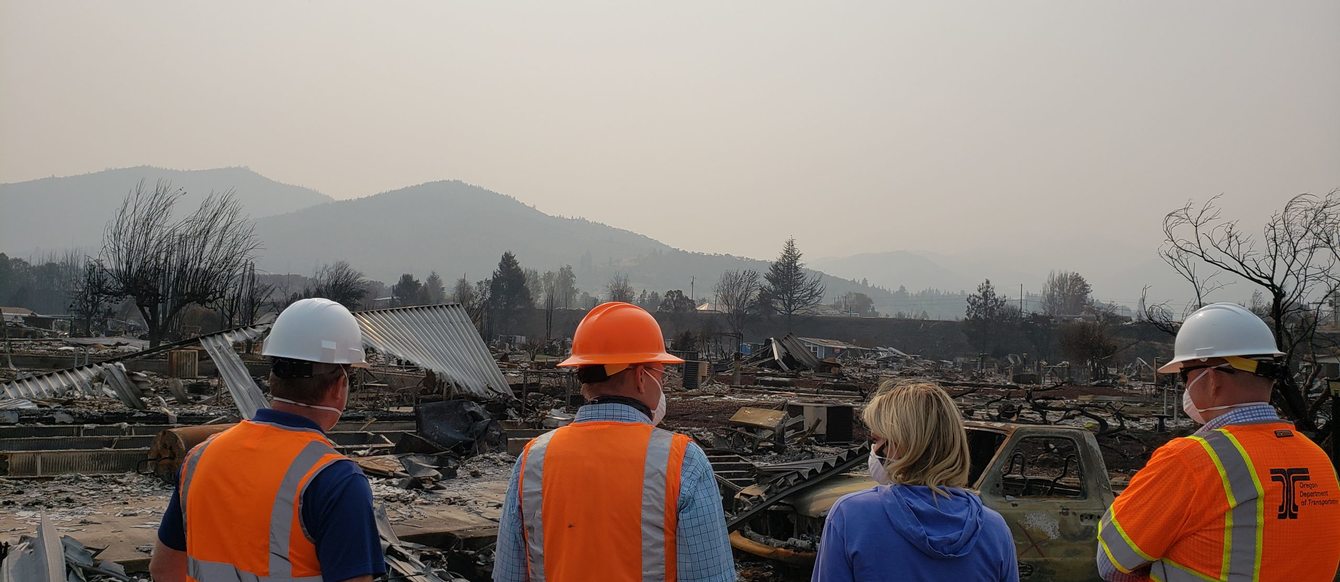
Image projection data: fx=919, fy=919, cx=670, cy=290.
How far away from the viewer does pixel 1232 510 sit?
9.46 feet

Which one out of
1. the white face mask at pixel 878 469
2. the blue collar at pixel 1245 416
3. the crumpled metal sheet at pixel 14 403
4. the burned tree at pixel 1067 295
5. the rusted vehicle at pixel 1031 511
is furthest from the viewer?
the burned tree at pixel 1067 295

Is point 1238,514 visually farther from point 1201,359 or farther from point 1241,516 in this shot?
point 1201,359

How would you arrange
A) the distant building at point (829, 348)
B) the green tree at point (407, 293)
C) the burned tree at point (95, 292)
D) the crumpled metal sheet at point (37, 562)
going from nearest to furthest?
the crumpled metal sheet at point (37, 562) < the burned tree at point (95, 292) < the distant building at point (829, 348) < the green tree at point (407, 293)

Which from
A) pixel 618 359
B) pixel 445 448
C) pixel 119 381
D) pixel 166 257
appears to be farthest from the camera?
pixel 166 257

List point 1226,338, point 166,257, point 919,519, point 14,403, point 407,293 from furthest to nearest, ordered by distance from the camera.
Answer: point 407,293
point 166,257
point 14,403
point 1226,338
point 919,519

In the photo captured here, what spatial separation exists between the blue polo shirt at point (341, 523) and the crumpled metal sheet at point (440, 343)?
12675mm

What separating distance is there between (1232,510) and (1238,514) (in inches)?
→ 0.9

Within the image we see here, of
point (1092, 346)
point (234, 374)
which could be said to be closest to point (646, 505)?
point (234, 374)

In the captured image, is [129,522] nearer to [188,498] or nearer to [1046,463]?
[188,498]

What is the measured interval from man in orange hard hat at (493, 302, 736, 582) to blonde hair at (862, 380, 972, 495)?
546 millimetres

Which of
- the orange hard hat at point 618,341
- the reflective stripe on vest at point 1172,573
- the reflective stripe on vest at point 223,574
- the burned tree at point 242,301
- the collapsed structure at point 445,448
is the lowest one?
the collapsed structure at point 445,448

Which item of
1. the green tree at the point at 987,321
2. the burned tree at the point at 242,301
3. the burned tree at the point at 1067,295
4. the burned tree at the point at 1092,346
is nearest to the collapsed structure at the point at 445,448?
the burned tree at the point at 242,301

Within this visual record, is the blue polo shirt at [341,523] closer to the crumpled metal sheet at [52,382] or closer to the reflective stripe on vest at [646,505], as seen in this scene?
the reflective stripe on vest at [646,505]

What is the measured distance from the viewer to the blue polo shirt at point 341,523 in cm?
246
